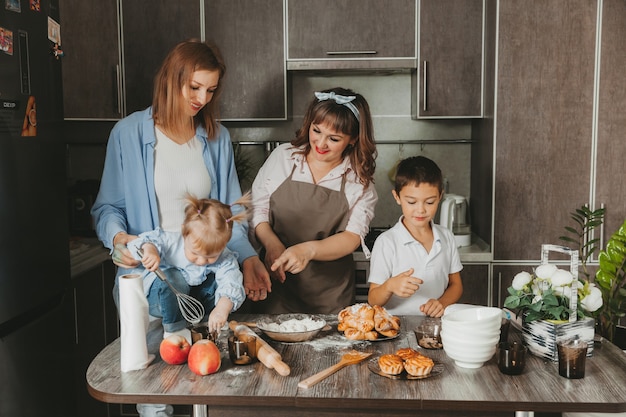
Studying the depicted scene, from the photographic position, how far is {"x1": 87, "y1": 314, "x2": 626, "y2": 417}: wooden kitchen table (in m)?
1.28

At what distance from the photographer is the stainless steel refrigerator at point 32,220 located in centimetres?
185

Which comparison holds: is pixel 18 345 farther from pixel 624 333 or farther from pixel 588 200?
pixel 588 200

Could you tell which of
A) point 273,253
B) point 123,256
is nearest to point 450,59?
point 273,253

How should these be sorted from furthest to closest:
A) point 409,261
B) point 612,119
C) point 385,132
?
point 385,132, point 612,119, point 409,261

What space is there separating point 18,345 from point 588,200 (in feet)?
7.81

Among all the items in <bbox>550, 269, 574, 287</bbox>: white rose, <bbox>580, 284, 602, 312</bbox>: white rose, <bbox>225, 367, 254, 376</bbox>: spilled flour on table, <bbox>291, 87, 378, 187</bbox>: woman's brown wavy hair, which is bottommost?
<bbox>225, 367, 254, 376</bbox>: spilled flour on table

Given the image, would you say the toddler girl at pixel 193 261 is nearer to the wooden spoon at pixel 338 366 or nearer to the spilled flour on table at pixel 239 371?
the spilled flour on table at pixel 239 371

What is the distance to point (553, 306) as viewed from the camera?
1518mm

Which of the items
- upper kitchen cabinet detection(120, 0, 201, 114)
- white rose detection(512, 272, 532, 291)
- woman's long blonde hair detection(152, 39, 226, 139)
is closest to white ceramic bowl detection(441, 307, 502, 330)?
white rose detection(512, 272, 532, 291)

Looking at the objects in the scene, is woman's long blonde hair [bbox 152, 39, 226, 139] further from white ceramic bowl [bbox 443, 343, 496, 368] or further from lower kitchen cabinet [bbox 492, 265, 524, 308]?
lower kitchen cabinet [bbox 492, 265, 524, 308]

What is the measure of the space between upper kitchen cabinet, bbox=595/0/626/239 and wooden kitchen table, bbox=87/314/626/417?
1.59 metres

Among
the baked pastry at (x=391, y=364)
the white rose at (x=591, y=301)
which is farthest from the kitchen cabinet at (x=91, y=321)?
the white rose at (x=591, y=301)

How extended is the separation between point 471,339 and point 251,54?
2058 mm

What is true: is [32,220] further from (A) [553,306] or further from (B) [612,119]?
(B) [612,119]
